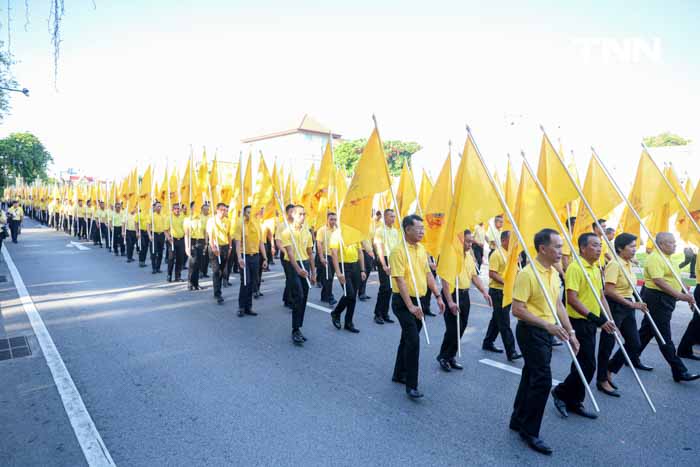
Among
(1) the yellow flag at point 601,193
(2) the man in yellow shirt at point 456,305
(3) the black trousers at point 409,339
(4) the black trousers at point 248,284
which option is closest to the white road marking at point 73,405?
(3) the black trousers at point 409,339

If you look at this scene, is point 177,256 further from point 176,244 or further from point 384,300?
point 384,300

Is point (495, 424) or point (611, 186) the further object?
point (611, 186)

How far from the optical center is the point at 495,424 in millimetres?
4102

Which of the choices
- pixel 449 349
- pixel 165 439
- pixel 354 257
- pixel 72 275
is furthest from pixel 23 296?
pixel 449 349

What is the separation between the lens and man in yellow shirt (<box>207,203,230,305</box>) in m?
9.17

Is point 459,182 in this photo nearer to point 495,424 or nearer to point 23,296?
point 495,424

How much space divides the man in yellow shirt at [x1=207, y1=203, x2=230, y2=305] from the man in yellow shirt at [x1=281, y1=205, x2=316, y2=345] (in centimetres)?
232

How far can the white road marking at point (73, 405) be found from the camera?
3590 millimetres

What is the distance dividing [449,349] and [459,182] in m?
2.08

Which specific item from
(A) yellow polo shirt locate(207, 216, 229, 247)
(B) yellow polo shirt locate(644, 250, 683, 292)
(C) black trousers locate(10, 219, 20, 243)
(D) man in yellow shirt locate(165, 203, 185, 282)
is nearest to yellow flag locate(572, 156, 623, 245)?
(B) yellow polo shirt locate(644, 250, 683, 292)

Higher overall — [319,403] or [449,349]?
[449,349]

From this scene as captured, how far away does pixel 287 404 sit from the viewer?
4461mm

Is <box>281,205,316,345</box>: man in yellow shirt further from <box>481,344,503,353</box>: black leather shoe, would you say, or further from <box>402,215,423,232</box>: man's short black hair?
<box>481,344,503,353</box>: black leather shoe

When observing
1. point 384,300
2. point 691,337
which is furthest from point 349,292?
point 691,337
